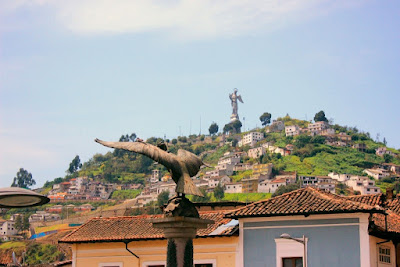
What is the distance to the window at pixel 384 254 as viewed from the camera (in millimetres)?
27534

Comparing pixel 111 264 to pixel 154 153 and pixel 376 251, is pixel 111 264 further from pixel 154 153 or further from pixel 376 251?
pixel 154 153

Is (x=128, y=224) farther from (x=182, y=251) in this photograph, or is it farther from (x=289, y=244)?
(x=182, y=251)

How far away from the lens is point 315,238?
2688cm

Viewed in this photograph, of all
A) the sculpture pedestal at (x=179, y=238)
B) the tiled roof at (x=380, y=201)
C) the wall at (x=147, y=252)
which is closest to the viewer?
the sculpture pedestal at (x=179, y=238)

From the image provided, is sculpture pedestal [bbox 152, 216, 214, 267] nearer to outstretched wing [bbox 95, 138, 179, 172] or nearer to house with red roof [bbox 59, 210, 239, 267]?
outstretched wing [bbox 95, 138, 179, 172]

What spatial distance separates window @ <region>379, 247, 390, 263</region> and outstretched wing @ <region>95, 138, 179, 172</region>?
37.9ft

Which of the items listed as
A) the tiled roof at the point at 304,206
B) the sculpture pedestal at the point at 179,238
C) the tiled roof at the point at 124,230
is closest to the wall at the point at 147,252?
the tiled roof at the point at 124,230

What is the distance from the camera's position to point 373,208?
25.6m

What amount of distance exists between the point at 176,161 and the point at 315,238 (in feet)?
31.7

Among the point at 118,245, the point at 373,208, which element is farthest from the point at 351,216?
the point at 118,245

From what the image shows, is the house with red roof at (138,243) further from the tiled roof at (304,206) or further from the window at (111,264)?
the tiled roof at (304,206)

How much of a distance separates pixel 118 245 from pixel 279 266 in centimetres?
632

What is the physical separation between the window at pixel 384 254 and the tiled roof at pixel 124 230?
5.02m

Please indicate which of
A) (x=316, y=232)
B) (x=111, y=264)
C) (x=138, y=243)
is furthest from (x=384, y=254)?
(x=111, y=264)
